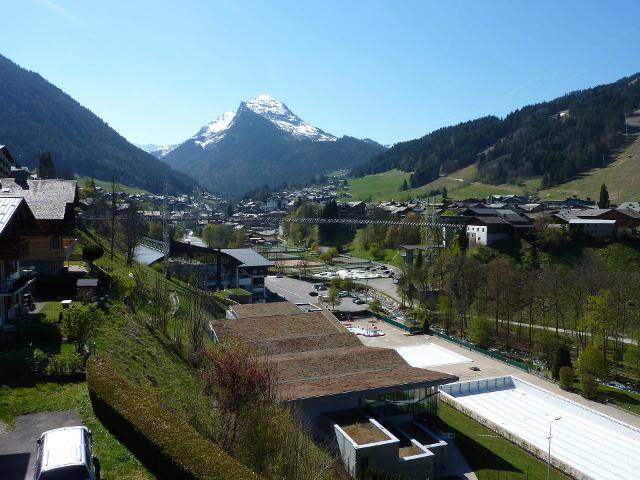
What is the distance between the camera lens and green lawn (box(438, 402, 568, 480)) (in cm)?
2409

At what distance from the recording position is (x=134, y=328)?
945 inches

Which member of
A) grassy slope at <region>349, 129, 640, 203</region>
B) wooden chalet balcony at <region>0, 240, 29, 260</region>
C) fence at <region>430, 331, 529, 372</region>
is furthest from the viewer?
grassy slope at <region>349, 129, 640, 203</region>

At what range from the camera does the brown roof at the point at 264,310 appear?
38.8 meters

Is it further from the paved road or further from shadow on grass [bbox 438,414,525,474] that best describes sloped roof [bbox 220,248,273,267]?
shadow on grass [bbox 438,414,525,474]

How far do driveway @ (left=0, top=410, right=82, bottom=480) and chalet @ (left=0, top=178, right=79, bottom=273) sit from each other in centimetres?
1634

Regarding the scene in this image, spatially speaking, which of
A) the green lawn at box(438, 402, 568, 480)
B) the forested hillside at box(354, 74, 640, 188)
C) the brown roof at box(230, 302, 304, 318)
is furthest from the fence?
the forested hillside at box(354, 74, 640, 188)

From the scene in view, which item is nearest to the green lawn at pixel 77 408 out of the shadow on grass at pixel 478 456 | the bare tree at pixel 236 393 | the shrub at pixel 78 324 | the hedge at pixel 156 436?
the hedge at pixel 156 436

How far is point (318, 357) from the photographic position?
28.3 m

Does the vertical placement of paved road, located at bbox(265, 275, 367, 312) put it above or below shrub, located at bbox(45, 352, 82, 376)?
below

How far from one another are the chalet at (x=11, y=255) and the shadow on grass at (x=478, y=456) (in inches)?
876

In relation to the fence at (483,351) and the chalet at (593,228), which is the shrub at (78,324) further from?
the chalet at (593,228)

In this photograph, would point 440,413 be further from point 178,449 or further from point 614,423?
point 178,449

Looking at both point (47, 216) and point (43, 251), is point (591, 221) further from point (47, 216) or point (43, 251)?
point (43, 251)

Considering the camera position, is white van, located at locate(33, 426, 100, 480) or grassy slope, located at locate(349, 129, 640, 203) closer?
white van, located at locate(33, 426, 100, 480)
